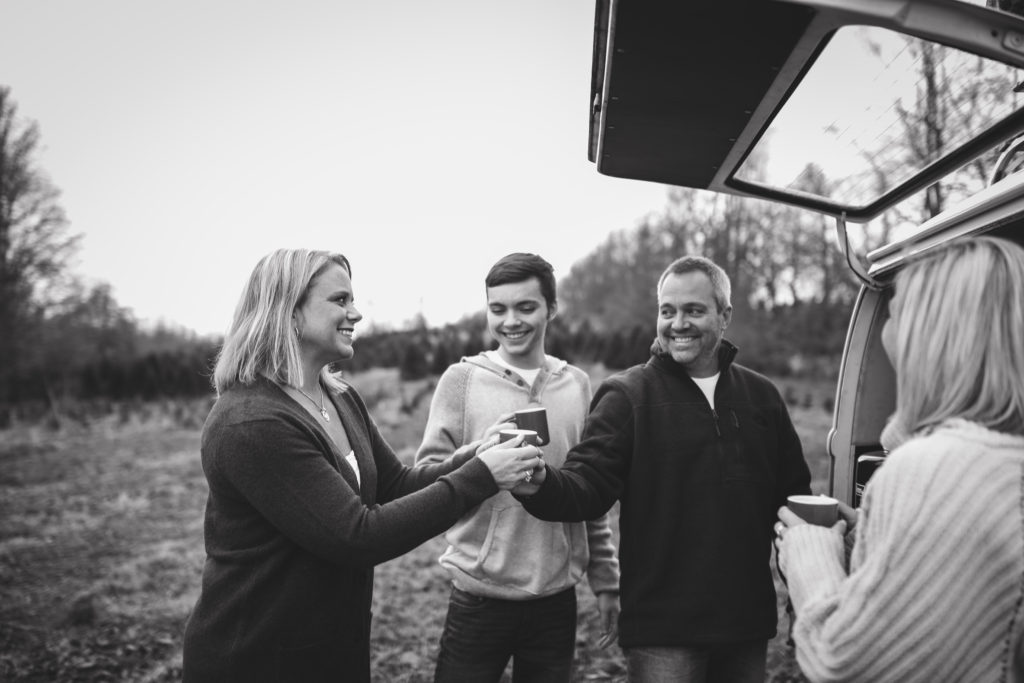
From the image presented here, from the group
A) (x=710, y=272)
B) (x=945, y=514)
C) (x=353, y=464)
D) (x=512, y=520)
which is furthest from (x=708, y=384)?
(x=353, y=464)

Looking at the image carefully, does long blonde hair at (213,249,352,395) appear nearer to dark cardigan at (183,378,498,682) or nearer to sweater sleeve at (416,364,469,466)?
dark cardigan at (183,378,498,682)

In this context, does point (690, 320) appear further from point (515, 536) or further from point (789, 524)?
point (515, 536)

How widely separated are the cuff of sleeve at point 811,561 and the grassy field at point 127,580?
2.80 m

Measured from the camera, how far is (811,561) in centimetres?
147

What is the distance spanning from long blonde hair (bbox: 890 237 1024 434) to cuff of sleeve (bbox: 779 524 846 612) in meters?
0.35

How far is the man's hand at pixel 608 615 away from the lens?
2.52m

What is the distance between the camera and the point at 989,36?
4.70ft

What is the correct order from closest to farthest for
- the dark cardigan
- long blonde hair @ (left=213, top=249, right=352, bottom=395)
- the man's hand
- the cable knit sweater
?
the cable knit sweater → the dark cardigan → long blonde hair @ (left=213, top=249, right=352, bottom=395) → the man's hand

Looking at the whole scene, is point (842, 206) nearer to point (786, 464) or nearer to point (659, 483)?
point (786, 464)

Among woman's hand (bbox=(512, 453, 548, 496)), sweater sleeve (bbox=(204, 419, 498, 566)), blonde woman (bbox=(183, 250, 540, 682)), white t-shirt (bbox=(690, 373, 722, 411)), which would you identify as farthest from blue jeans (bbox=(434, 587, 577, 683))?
white t-shirt (bbox=(690, 373, 722, 411))

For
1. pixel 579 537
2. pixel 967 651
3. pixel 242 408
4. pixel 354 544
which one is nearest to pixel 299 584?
pixel 354 544

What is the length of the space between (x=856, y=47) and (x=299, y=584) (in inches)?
90.2

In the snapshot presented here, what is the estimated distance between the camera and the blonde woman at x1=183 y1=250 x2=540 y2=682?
1708mm

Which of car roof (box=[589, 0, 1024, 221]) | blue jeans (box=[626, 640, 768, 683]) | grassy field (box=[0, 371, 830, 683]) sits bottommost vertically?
→ grassy field (box=[0, 371, 830, 683])
